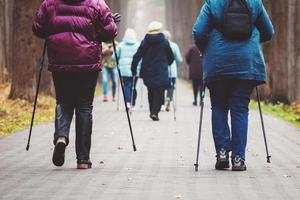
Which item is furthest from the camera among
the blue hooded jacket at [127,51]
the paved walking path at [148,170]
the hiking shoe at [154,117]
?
the blue hooded jacket at [127,51]

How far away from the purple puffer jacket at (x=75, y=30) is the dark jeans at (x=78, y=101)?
Result: 0.11 metres

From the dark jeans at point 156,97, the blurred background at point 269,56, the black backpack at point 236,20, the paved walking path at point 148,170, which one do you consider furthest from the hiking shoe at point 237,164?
the blurred background at point 269,56

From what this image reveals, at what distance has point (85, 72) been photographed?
917 cm

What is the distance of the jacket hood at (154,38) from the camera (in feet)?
56.9

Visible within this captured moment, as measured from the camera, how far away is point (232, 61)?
9.07 meters

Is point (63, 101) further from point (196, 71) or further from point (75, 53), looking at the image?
point (196, 71)

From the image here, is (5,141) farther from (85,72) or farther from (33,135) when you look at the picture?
(85,72)

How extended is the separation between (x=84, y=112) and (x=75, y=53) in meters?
0.57

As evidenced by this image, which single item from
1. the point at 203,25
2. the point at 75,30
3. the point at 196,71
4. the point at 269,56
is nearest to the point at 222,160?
the point at 203,25

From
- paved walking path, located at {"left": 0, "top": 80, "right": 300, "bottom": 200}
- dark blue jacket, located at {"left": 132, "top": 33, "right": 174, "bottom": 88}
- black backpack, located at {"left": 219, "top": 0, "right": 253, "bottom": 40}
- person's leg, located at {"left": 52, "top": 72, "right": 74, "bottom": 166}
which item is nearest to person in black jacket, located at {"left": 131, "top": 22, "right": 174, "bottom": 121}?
dark blue jacket, located at {"left": 132, "top": 33, "right": 174, "bottom": 88}

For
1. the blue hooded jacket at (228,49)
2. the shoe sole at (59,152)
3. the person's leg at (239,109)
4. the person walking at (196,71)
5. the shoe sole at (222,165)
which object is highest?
the blue hooded jacket at (228,49)

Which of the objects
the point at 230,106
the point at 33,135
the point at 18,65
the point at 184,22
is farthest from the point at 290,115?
the point at 184,22

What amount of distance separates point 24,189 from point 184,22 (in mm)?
42362

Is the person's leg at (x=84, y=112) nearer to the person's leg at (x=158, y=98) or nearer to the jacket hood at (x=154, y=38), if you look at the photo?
the person's leg at (x=158, y=98)
